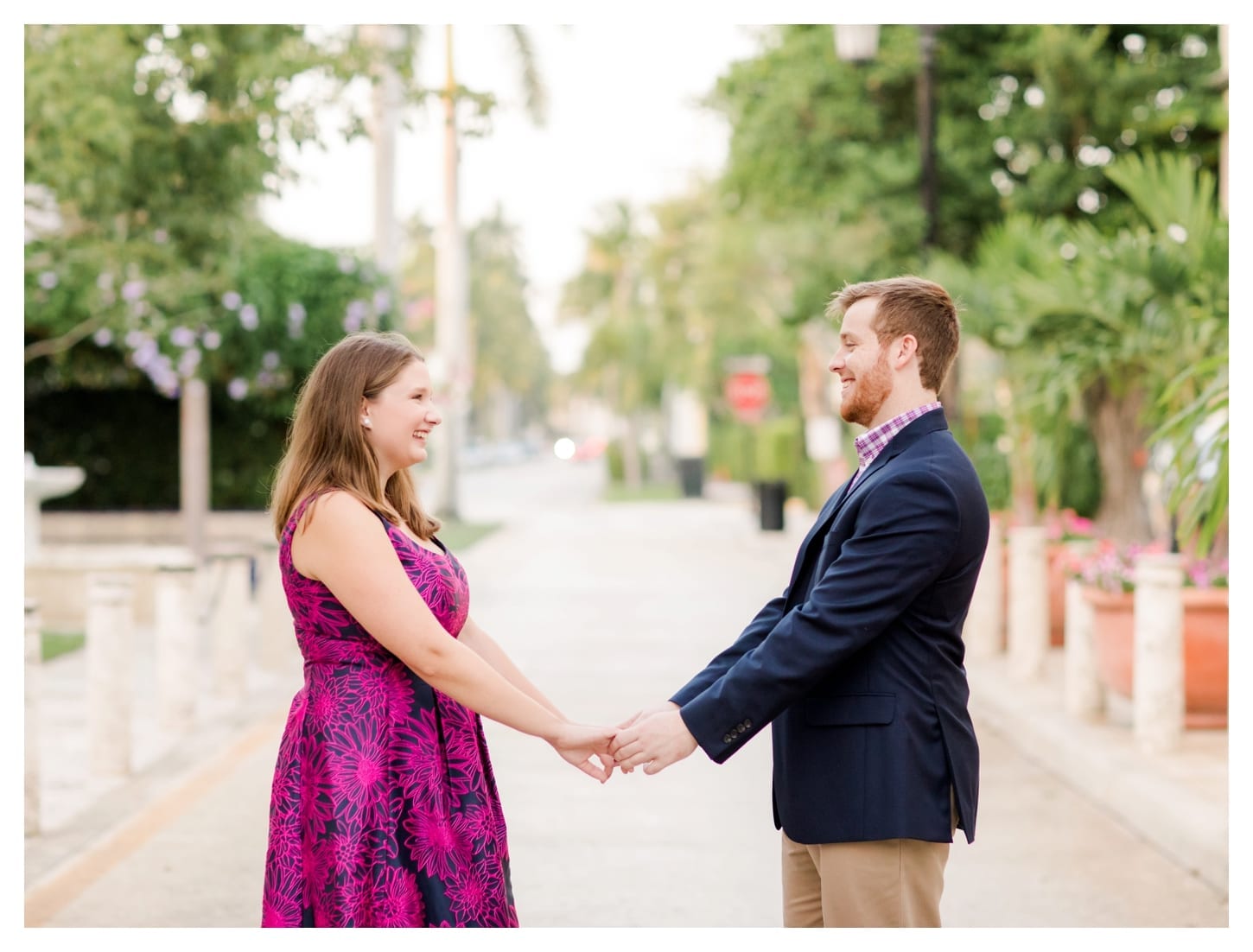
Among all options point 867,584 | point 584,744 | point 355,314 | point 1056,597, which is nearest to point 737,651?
point 584,744

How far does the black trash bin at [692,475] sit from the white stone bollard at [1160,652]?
117 ft

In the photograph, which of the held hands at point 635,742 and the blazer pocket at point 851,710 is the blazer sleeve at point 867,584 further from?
the held hands at point 635,742

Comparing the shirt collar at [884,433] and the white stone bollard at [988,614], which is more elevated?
the shirt collar at [884,433]

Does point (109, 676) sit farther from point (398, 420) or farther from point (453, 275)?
point (453, 275)

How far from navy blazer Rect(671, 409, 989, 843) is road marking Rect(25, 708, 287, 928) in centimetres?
324

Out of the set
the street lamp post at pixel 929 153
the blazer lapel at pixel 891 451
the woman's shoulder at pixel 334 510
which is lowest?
the woman's shoulder at pixel 334 510

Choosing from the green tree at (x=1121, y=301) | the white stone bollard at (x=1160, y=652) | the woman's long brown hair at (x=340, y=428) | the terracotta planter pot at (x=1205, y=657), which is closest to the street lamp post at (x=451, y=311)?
the green tree at (x=1121, y=301)

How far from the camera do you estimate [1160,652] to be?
7.54 metres

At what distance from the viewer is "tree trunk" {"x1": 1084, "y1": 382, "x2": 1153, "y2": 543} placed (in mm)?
14594

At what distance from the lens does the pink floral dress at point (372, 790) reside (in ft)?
10.4

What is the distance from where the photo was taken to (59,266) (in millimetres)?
12148
